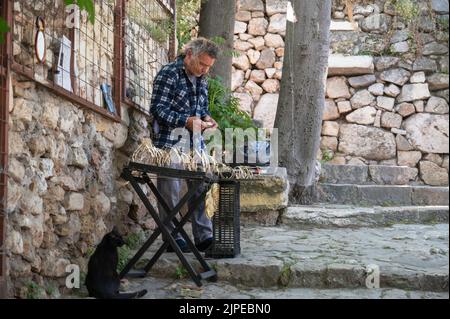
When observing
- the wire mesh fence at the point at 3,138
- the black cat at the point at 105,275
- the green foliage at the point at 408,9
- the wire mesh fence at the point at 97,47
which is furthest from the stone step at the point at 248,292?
the green foliage at the point at 408,9

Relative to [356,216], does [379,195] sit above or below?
above

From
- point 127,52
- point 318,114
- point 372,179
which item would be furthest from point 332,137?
point 127,52

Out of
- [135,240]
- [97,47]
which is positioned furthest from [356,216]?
[97,47]

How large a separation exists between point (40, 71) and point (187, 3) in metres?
4.89

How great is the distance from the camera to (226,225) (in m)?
4.07

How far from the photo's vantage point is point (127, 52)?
4859 millimetres

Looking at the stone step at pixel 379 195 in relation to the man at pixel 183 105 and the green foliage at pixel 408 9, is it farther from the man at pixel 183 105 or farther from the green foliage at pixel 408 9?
the green foliage at pixel 408 9

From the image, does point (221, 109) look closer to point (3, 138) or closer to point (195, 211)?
point (195, 211)

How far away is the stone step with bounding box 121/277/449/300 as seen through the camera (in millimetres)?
3463

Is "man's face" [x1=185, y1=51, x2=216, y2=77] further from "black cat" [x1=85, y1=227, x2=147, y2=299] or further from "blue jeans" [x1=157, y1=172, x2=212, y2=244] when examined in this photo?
"black cat" [x1=85, y1=227, x2=147, y2=299]

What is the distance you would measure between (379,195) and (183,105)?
10.2 feet

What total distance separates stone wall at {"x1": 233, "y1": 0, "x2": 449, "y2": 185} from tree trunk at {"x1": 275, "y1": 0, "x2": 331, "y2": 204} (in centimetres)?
258

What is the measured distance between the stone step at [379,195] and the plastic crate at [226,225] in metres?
2.50
